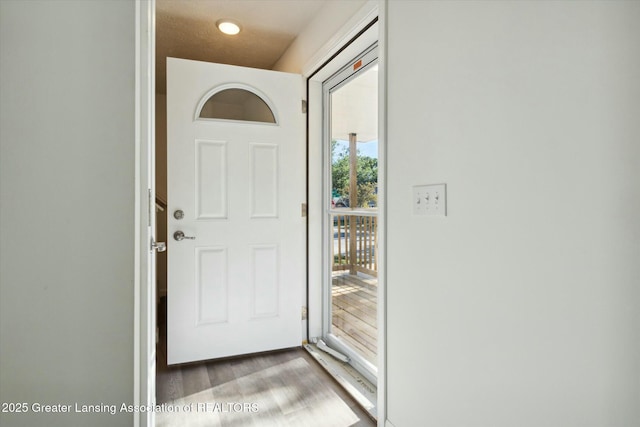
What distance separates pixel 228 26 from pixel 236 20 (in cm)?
10

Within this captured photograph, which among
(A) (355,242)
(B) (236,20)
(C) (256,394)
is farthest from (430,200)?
(B) (236,20)

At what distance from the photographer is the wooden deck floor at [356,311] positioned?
80.5 inches

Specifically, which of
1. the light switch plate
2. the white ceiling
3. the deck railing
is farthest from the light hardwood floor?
the white ceiling

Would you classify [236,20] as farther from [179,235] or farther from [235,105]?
[179,235]

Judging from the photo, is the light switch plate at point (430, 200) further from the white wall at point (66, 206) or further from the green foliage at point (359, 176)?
the white wall at point (66, 206)

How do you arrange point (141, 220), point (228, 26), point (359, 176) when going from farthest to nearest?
point (228, 26) → point (359, 176) → point (141, 220)

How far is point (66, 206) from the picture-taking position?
3.96 feet

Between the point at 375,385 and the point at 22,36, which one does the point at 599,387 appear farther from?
the point at 22,36

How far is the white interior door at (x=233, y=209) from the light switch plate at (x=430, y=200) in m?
1.28

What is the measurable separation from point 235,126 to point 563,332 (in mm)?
2022

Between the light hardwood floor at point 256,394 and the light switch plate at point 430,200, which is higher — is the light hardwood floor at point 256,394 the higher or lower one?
the lower one

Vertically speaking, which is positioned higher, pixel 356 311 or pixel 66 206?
pixel 66 206

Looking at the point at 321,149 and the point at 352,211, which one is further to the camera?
the point at 321,149

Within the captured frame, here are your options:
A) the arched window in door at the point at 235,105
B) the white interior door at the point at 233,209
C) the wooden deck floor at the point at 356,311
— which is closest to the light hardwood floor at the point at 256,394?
the white interior door at the point at 233,209
